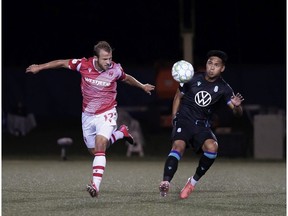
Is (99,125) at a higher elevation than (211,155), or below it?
higher

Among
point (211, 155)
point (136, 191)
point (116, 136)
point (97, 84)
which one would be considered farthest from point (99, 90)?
point (211, 155)

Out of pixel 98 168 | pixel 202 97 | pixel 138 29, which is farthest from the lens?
pixel 138 29

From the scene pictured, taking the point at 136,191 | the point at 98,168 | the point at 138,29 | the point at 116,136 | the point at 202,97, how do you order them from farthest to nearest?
1. the point at 138,29
2. the point at 116,136
3. the point at 136,191
4. the point at 202,97
5. the point at 98,168

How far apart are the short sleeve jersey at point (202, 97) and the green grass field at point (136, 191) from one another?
95 centimetres

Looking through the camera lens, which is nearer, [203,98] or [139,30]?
[203,98]

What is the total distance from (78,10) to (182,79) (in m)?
23.3

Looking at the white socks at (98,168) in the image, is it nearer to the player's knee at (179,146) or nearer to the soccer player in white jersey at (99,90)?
the soccer player in white jersey at (99,90)

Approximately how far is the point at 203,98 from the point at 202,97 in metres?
0.02

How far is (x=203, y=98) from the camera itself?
10141 millimetres

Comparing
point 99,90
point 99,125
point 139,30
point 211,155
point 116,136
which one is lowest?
point 211,155

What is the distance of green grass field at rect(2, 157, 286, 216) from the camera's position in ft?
29.6

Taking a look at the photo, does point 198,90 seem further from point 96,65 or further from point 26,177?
point 26,177

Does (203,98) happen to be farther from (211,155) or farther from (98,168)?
(98,168)

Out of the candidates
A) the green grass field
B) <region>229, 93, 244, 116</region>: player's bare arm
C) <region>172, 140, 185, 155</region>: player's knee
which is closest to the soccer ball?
<region>229, 93, 244, 116</region>: player's bare arm
